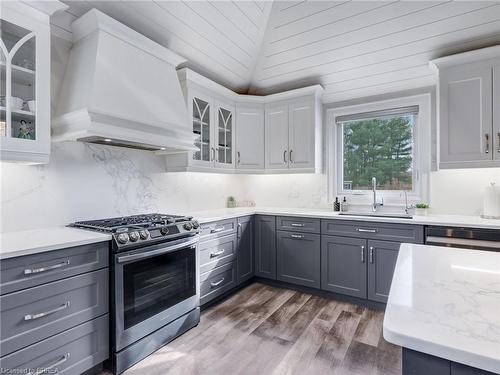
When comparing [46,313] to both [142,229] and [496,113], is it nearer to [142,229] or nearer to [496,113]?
[142,229]

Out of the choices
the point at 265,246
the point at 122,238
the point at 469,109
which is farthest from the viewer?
the point at 265,246

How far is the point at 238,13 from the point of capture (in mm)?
2752

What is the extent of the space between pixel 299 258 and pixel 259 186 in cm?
131

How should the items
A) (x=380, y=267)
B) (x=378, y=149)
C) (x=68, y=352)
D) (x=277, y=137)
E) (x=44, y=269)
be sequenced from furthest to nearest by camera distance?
(x=277, y=137) → (x=378, y=149) → (x=380, y=267) → (x=68, y=352) → (x=44, y=269)

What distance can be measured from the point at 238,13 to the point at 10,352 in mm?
3056

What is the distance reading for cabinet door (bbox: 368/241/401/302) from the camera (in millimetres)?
2715

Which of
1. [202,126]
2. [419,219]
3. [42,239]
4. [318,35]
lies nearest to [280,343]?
[419,219]

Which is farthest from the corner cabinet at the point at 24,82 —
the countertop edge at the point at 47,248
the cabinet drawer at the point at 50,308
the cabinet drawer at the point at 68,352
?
the cabinet drawer at the point at 68,352

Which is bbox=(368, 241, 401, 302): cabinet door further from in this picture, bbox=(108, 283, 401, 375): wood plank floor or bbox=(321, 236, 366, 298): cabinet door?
bbox=(108, 283, 401, 375): wood plank floor

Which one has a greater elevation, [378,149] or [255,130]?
[255,130]

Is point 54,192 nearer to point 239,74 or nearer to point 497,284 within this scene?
point 239,74

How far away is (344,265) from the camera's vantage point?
2949mm

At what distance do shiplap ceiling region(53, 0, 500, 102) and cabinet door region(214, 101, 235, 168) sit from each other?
1.39ft

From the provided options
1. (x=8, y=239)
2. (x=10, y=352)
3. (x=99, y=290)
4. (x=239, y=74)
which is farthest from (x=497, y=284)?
(x=239, y=74)
